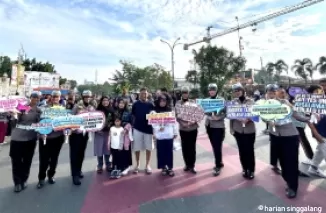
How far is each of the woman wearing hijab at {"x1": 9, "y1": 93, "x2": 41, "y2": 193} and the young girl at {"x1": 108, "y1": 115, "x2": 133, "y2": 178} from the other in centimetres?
131

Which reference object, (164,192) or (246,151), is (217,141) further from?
(164,192)

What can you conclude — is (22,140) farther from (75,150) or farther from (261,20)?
(261,20)

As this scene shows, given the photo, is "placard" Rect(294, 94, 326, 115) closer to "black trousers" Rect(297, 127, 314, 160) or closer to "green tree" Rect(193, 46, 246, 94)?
"black trousers" Rect(297, 127, 314, 160)

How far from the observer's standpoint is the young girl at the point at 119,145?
15.4 ft

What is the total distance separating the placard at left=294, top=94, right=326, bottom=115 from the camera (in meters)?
3.58

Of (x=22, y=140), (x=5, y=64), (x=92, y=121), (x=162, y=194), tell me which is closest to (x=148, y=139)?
(x=92, y=121)

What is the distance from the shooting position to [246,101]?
170 inches

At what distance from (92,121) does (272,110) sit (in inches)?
117

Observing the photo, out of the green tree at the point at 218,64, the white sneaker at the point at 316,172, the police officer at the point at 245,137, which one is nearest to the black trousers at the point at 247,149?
the police officer at the point at 245,137

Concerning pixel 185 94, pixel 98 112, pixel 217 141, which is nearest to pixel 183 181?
pixel 217 141

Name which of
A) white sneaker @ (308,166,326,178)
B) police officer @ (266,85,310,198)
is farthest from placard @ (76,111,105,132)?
white sneaker @ (308,166,326,178)

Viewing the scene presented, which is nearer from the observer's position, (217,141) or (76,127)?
(76,127)

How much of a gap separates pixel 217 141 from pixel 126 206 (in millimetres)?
2114

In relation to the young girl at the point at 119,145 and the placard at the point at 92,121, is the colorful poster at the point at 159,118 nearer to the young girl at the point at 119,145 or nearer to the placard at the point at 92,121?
the young girl at the point at 119,145
